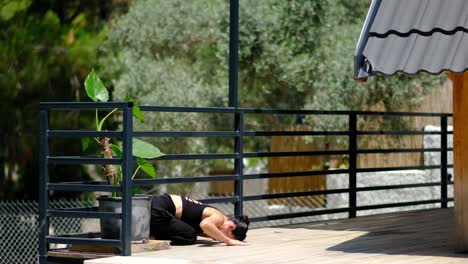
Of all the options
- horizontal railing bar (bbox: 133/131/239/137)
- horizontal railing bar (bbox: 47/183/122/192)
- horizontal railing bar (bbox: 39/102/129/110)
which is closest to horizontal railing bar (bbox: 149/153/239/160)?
horizontal railing bar (bbox: 133/131/239/137)

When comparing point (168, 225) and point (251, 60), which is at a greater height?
point (251, 60)

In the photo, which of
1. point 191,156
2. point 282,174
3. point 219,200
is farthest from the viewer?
point 282,174

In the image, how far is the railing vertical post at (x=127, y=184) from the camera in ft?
28.6

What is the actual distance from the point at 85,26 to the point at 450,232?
18.6 meters

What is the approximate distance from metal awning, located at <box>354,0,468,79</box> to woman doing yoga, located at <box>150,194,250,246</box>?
1862 millimetres

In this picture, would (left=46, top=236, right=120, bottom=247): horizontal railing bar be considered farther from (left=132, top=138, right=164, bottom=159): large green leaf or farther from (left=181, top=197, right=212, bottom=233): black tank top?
(left=181, top=197, right=212, bottom=233): black tank top

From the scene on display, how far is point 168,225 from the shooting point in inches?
377

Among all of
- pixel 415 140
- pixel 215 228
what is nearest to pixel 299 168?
pixel 415 140

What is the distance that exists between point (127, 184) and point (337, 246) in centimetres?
215

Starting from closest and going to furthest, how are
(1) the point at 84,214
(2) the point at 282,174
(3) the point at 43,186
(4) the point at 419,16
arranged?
(4) the point at 419,16 < (1) the point at 84,214 < (3) the point at 43,186 < (2) the point at 282,174

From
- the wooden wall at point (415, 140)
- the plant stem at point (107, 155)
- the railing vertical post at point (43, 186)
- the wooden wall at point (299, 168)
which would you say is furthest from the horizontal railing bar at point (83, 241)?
the wooden wall at point (299, 168)

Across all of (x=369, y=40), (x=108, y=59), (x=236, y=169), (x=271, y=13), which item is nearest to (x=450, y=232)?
(x=236, y=169)

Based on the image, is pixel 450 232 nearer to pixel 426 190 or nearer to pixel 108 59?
pixel 426 190

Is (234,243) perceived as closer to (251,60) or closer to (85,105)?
(85,105)
